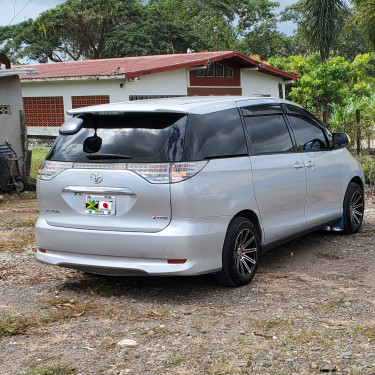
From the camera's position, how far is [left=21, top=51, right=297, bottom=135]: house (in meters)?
23.9

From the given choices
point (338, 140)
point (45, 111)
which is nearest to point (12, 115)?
point (338, 140)

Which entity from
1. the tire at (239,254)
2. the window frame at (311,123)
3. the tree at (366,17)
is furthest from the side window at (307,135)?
the tree at (366,17)

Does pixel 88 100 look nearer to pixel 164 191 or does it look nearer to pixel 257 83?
pixel 257 83

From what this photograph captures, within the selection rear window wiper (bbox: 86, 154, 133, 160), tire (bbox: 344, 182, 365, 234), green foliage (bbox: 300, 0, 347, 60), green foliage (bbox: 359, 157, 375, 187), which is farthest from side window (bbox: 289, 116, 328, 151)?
green foliage (bbox: 300, 0, 347, 60)

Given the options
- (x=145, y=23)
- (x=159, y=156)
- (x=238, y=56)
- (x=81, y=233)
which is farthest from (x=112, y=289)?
(x=145, y=23)

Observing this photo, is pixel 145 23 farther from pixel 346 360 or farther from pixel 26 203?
pixel 346 360

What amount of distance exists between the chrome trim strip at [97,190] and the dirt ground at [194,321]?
37.1 inches

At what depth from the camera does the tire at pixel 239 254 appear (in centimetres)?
590

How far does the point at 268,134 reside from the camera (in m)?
6.75

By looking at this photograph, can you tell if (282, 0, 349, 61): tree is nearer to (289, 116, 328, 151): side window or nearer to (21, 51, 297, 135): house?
(21, 51, 297, 135): house

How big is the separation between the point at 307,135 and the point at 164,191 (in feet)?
8.43

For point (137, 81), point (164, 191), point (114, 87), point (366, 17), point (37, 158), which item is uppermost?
point (366, 17)

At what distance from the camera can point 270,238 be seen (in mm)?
6586

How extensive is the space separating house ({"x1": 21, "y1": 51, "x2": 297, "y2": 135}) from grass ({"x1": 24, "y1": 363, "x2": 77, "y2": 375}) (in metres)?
18.4
